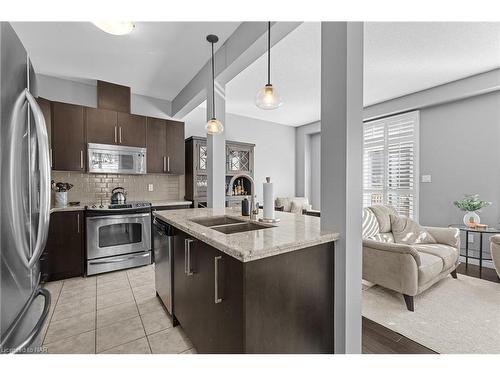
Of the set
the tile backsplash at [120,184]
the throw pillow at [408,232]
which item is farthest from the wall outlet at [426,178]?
the tile backsplash at [120,184]

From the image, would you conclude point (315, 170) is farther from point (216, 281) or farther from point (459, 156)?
point (216, 281)

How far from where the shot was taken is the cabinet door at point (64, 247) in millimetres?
2881

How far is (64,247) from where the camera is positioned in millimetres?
2961

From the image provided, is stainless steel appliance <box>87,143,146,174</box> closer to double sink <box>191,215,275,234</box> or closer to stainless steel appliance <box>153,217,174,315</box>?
stainless steel appliance <box>153,217,174,315</box>

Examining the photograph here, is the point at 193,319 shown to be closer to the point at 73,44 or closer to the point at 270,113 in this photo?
the point at 73,44

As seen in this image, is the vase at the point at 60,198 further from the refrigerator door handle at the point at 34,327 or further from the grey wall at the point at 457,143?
the grey wall at the point at 457,143

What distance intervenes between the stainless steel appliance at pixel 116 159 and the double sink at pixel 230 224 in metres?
2.17

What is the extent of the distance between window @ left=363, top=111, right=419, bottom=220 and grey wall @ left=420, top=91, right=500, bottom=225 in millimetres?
137

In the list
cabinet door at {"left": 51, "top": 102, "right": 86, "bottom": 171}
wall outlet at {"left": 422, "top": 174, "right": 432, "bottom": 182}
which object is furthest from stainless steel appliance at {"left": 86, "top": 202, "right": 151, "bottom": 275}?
wall outlet at {"left": 422, "top": 174, "right": 432, "bottom": 182}

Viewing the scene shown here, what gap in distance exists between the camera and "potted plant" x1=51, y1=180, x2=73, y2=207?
124 inches

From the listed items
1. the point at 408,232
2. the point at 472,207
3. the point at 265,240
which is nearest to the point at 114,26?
the point at 265,240

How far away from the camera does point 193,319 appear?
161 cm

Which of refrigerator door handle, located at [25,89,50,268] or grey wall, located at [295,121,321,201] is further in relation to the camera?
grey wall, located at [295,121,321,201]

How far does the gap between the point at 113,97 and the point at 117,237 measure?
2146 mm
